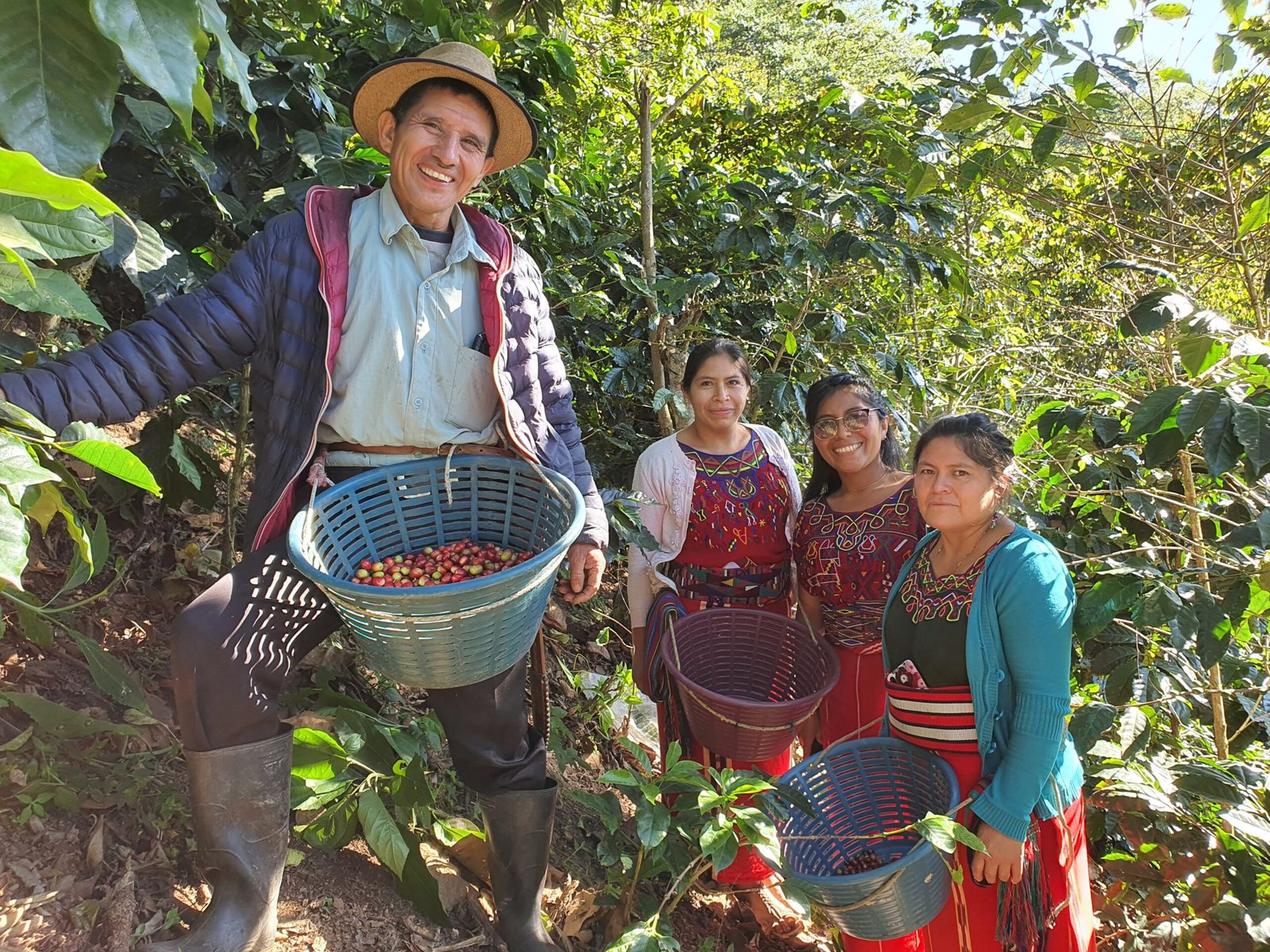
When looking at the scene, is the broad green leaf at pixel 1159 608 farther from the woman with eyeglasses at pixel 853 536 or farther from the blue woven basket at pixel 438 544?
the blue woven basket at pixel 438 544

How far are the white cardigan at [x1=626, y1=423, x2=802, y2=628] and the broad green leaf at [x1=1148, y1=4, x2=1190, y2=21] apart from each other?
1388mm

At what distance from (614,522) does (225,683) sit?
3.15ft

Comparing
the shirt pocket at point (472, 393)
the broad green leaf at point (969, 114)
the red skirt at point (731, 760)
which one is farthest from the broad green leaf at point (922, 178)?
the shirt pocket at point (472, 393)

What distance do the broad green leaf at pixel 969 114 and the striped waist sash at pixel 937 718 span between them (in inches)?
50.4

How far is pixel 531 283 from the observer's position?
1.86 m

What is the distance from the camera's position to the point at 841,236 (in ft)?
10.4

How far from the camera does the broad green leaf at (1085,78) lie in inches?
78.7

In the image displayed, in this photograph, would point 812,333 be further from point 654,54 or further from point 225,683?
point 225,683

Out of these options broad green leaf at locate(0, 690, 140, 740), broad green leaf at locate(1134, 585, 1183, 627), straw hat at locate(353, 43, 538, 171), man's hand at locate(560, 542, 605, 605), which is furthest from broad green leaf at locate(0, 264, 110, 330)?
broad green leaf at locate(1134, 585, 1183, 627)

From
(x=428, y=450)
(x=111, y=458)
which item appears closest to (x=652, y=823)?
(x=428, y=450)

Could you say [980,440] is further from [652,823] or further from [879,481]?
[652,823]

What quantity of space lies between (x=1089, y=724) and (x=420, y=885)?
1544 mm

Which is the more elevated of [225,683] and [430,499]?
[430,499]

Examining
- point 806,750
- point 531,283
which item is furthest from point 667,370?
point 531,283
